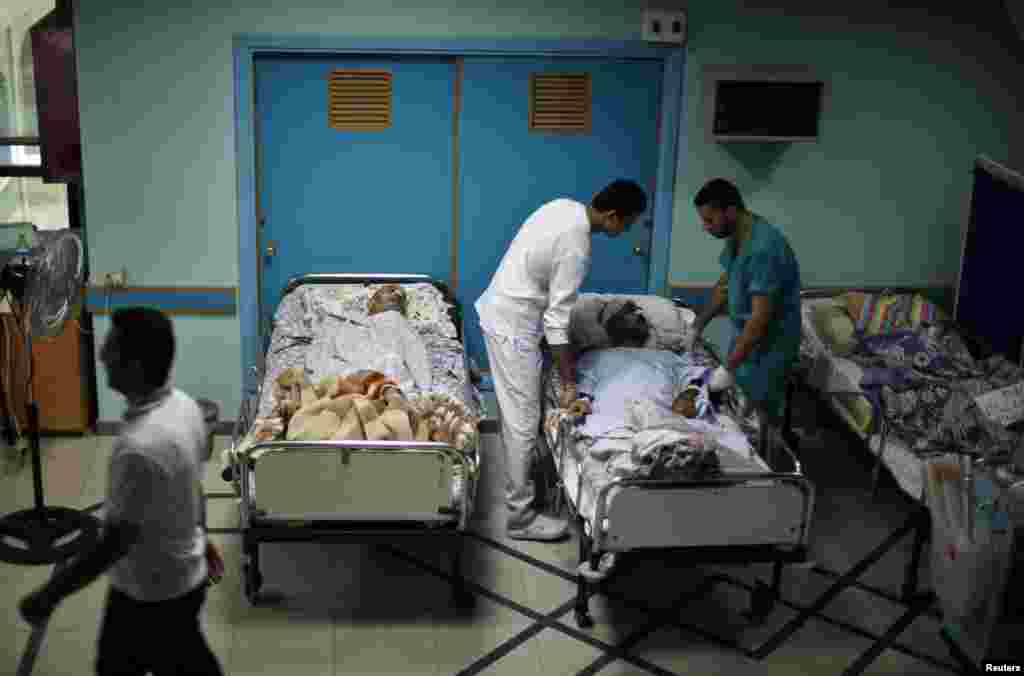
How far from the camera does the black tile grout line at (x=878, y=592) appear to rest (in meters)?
5.15

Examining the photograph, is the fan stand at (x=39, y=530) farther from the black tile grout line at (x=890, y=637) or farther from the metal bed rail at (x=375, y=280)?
the black tile grout line at (x=890, y=637)

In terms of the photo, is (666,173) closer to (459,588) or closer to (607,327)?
(607,327)

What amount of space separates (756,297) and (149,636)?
10.2 ft

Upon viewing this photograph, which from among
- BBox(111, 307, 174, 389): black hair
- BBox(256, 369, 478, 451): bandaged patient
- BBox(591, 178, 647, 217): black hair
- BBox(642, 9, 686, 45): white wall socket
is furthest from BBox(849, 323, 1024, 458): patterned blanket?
BBox(111, 307, 174, 389): black hair

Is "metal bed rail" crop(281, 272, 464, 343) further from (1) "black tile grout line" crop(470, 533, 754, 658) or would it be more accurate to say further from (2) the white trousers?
(1) "black tile grout line" crop(470, 533, 754, 658)

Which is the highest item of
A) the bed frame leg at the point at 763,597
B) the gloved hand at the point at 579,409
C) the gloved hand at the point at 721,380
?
the gloved hand at the point at 721,380

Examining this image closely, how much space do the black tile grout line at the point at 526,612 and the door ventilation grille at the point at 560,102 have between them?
95.8 inches

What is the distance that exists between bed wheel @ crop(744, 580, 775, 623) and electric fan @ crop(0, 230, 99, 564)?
292cm

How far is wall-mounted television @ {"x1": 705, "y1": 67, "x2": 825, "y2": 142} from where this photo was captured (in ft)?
20.6

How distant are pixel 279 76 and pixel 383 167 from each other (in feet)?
2.36

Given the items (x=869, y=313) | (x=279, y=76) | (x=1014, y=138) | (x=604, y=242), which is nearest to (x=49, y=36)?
(x=279, y=76)

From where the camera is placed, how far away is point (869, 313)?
648cm

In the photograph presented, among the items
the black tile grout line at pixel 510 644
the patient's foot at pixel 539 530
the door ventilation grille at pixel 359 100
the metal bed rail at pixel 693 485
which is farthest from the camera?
the door ventilation grille at pixel 359 100

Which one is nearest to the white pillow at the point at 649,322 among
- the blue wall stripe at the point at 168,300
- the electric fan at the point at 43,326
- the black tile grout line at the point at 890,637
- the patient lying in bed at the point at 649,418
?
the patient lying in bed at the point at 649,418
